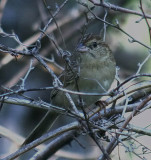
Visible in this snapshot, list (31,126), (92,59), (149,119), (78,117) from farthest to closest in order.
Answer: (31,126), (149,119), (92,59), (78,117)

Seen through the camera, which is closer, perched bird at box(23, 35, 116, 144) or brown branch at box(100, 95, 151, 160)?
brown branch at box(100, 95, 151, 160)

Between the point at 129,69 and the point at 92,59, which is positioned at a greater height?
the point at 129,69

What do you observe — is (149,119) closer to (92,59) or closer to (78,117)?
(92,59)

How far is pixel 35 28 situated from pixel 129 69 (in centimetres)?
155

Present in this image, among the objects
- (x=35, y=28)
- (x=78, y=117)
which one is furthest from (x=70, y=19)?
(x=78, y=117)

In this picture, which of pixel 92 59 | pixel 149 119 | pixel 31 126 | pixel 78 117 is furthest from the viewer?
pixel 31 126

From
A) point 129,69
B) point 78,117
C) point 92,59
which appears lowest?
Answer: point 78,117

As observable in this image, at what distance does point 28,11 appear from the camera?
6965mm

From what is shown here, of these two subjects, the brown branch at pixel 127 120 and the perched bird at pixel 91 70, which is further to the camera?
the perched bird at pixel 91 70

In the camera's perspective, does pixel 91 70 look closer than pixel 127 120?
No

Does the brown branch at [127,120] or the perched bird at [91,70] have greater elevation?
the perched bird at [91,70]

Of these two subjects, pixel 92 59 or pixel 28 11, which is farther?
pixel 28 11

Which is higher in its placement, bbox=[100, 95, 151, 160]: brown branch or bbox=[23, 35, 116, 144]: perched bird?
bbox=[23, 35, 116, 144]: perched bird

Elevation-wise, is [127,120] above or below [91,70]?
below
